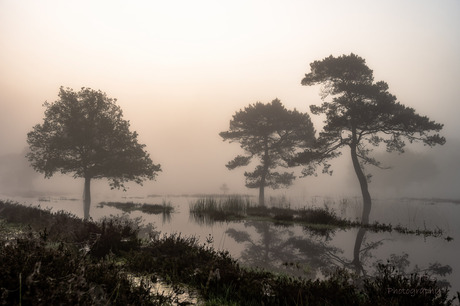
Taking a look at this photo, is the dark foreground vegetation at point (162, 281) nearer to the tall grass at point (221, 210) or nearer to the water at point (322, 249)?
the water at point (322, 249)

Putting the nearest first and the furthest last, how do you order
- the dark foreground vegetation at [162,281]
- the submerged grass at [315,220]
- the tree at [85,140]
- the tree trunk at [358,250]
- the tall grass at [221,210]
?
1. the dark foreground vegetation at [162,281]
2. the tree trunk at [358,250]
3. the submerged grass at [315,220]
4. the tall grass at [221,210]
5. the tree at [85,140]

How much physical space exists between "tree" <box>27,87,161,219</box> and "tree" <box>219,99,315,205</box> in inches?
575

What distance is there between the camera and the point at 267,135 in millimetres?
38344

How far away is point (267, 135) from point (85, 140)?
21446 mm

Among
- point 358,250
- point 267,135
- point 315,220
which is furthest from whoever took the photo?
point 267,135

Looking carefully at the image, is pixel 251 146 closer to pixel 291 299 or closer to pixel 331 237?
pixel 331 237

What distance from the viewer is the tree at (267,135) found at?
37.0 meters

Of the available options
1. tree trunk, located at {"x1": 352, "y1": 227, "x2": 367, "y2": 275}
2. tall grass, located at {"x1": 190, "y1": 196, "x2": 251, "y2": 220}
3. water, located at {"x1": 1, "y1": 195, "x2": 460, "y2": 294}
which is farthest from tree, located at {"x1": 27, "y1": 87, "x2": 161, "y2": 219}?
tree trunk, located at {"x1": 352, "y1": 227, "x2": 367, "y2": 275}

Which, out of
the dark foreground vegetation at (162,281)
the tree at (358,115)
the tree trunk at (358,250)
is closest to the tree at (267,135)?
the tree at (358,115)

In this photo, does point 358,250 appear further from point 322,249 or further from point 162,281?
point 162,281

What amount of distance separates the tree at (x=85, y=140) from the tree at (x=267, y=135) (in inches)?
575

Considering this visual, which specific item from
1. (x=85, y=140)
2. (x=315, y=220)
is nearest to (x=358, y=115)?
(x=315, y=220)

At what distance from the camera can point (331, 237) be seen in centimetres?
1138

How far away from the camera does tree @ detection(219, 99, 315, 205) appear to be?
3703 centimetres
